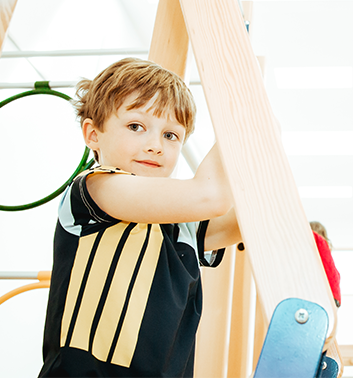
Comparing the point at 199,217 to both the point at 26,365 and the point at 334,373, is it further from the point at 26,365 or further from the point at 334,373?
the point at 26,365

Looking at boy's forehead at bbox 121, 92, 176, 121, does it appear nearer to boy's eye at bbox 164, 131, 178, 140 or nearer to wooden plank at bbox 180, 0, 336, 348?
boy's eye at bbox 164, 131, 178, 140

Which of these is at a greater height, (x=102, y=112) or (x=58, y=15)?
(x=58, y=15)

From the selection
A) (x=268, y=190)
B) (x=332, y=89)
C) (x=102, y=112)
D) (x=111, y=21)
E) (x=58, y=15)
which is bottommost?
(x=268, y=190)

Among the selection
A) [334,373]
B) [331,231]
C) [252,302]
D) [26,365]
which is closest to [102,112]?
[334,373]

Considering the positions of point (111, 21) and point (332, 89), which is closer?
point (111, 21)

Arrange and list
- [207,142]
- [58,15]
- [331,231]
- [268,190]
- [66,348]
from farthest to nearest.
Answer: [331,231], [207,142], [58,15], [66,348], [268,190]

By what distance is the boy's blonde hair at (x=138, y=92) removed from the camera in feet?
2.02

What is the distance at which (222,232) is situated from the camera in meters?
0.64

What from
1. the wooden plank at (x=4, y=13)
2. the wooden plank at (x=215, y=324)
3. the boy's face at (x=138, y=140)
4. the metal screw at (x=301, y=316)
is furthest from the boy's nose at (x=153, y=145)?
the wooden plank at (x=215, y=324)

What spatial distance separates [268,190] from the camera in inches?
14.0

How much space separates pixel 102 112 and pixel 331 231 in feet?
18.2

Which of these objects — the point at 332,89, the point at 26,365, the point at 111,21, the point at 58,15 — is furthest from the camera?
the point at 332,89

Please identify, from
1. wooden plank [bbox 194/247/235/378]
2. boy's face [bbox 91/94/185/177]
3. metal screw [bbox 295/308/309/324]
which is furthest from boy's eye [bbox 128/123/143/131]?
wooden plank [bbox 194/247/235/378]

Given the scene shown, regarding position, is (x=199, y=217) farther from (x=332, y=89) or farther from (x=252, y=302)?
(x=332, y=89)
